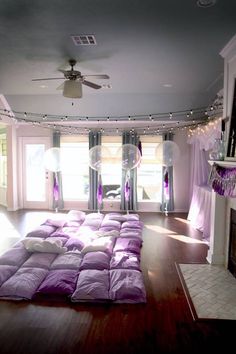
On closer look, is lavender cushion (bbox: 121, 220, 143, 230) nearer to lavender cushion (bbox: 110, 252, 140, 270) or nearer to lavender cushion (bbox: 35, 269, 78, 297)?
lavender cushion (bbox: 110, 252, 140, 270)

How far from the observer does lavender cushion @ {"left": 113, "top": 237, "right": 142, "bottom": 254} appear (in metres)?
4.19

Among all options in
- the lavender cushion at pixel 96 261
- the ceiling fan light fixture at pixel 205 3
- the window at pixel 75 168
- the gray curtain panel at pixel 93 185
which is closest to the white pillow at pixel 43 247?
the lavender cushion at pixel 96 261

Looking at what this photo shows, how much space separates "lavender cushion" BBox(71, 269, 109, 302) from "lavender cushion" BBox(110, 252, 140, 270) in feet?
0.87

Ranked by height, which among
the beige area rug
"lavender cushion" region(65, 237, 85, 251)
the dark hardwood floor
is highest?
"lavender cushion" region(65, 237, 85, 251)

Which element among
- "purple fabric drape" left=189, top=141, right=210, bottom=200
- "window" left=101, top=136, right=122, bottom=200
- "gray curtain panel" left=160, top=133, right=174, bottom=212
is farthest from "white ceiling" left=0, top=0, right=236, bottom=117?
"window" left=101, top=136, right=122, bottom=200

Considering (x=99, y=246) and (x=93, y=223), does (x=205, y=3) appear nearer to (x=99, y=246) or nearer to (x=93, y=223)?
(x=99, y=246)

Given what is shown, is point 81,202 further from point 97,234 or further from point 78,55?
point 78,55

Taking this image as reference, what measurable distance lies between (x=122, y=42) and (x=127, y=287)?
8.91 ft

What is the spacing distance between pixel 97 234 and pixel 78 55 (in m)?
2.76

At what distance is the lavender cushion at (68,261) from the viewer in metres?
3.62

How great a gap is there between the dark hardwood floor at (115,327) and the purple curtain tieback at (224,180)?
126 centimetres

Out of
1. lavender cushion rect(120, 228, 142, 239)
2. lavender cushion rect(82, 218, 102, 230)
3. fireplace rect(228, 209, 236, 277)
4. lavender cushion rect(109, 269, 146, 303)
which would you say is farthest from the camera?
lavender cushion rect(82, 218, 102, 230)

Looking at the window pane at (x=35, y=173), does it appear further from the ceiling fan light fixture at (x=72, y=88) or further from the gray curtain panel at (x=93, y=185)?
the ceiling fan light fixture at (x=72, y=88)

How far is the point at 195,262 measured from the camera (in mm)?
4172
